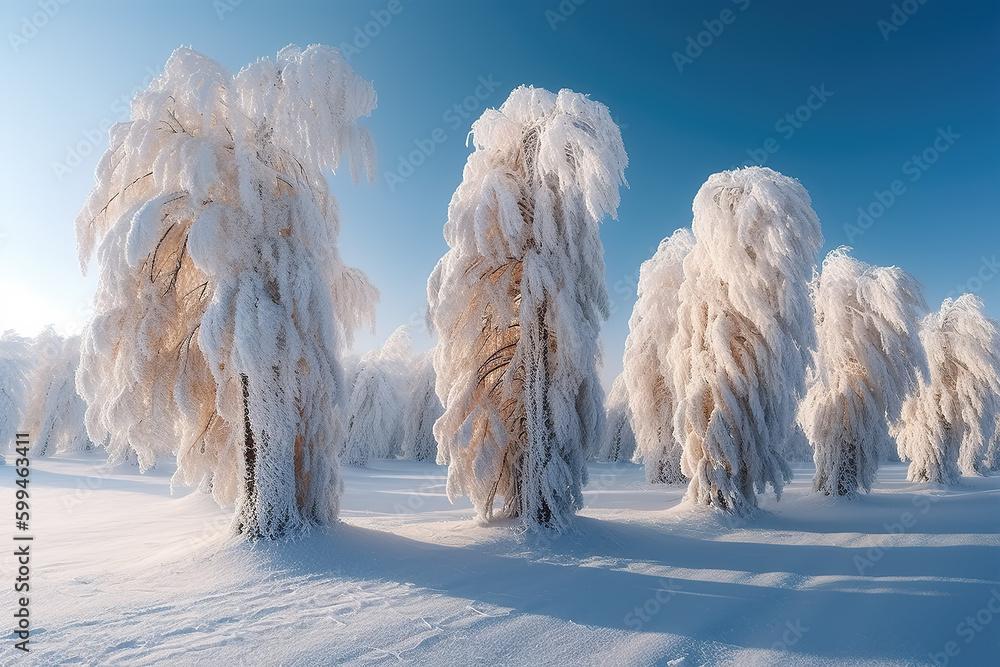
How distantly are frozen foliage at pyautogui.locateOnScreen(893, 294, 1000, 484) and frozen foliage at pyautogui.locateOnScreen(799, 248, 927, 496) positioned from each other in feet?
18.8

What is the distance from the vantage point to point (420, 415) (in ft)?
102

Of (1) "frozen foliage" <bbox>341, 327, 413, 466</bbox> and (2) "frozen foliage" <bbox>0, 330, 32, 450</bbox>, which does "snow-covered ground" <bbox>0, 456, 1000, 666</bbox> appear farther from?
(2) "frozen foliage" <bbox>0, 330, 32, 450</bbox>

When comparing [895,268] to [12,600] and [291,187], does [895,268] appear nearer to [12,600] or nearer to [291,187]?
[291,187]

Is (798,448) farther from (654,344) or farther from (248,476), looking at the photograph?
(248,476)

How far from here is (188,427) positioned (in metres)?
6.61

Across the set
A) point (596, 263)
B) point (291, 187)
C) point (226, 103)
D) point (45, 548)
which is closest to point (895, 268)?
point (596, 263)

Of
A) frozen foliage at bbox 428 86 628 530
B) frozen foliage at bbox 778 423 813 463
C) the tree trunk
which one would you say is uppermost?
frozen foliage at bbox 428 86 628 530

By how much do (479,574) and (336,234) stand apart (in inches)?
211

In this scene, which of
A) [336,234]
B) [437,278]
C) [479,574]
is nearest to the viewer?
[479,574]

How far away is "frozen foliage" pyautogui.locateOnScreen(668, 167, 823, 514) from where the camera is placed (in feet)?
34.0

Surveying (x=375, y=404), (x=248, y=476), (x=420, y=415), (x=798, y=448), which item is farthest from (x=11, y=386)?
(x=798, y=448)

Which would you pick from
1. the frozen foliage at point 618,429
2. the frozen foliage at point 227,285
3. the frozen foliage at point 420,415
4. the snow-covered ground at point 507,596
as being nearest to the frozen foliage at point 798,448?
the frozen foliage at point 618,429

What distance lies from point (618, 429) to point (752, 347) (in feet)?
73.4

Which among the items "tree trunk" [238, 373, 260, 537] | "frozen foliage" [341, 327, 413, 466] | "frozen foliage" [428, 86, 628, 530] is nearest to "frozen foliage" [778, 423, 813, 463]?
"frozen foliage" [341, 327, 413, 466]
